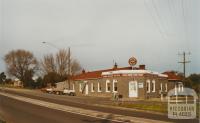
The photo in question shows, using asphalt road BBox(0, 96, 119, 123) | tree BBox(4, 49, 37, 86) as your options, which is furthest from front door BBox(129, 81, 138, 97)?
tree BBox(4, 49, 37, 86)

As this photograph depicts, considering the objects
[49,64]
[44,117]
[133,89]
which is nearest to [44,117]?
[44,117]

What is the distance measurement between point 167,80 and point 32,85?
61.2m

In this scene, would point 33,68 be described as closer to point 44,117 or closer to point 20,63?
point 20,63

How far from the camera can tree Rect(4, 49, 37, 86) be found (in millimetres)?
130250

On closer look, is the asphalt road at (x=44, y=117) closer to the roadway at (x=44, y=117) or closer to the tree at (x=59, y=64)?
the roadway at (x=44, y=117)

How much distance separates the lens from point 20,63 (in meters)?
133

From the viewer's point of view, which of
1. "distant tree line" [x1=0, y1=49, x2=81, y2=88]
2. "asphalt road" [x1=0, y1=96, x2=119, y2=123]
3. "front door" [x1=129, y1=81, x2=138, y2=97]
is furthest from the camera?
"distant tree line" [x1=0, y1=49, x2=81, y2=88]

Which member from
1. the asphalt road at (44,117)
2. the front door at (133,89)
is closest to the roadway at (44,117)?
the asphalt road at (44,117)

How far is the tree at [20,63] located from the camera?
5128 inches

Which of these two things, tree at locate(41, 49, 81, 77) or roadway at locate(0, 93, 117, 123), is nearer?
roadway at locate(0, 93, 117, 123)

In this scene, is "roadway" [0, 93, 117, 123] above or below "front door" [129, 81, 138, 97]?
below

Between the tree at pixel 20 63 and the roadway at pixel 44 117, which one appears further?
the tree at pixel 20 63

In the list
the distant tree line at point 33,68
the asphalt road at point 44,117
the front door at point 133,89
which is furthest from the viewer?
the distant tree line at point 33,68

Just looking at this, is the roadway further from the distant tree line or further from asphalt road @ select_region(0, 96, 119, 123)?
the distant tree line
